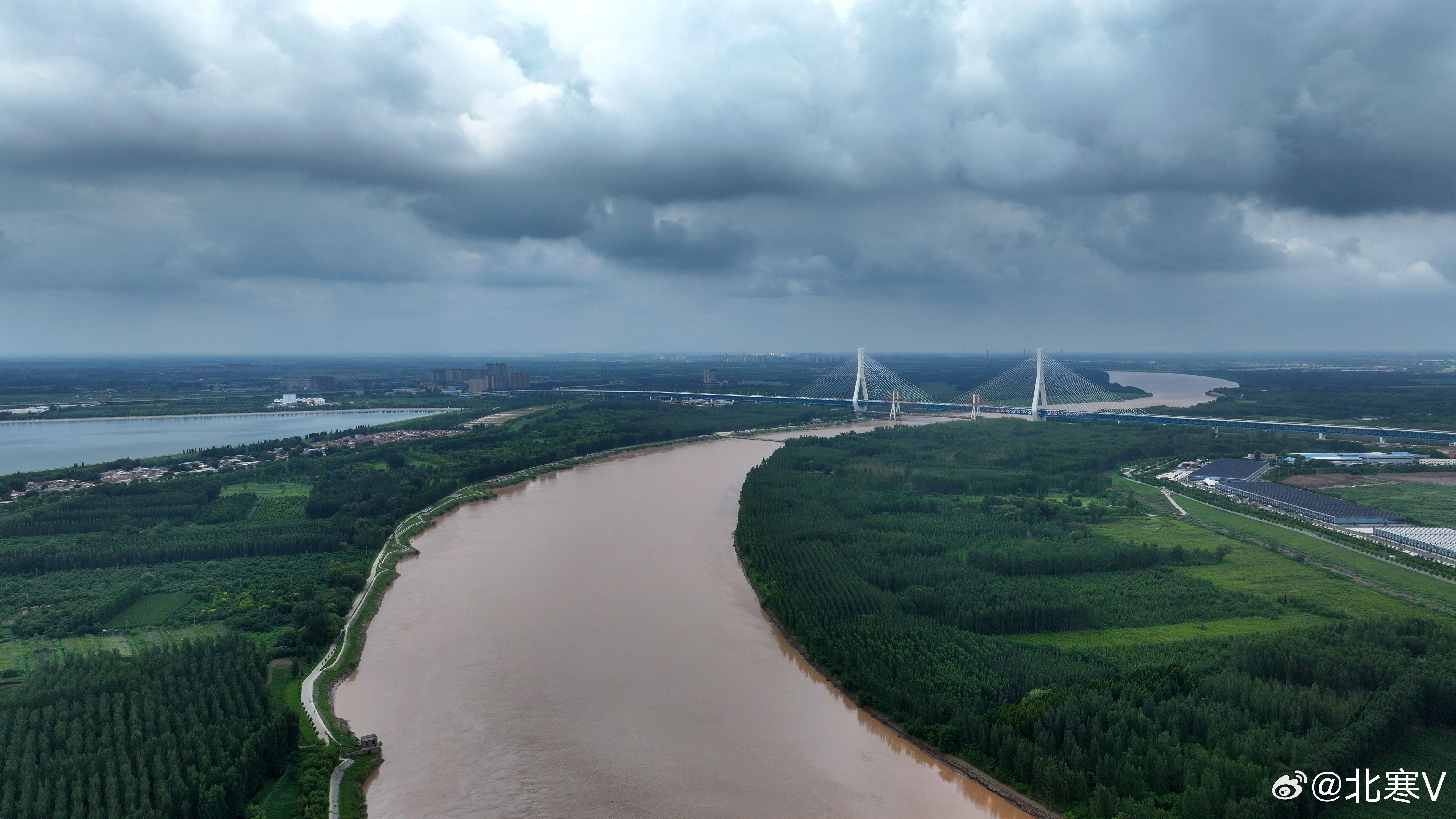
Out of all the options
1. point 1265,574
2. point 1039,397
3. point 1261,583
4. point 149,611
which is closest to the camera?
point 149,611

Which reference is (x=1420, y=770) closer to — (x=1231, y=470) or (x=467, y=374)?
(x=1231, y=470)

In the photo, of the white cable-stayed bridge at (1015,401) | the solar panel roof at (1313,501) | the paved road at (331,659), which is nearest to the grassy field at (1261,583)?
the solar panel roof at (1313,501)

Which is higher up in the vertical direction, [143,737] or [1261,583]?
[1261,583]

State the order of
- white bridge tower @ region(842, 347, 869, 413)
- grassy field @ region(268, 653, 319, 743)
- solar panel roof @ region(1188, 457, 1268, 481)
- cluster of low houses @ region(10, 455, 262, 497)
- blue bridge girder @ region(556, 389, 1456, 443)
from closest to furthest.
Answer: grassy field @ region(268, 653, 319, 743) → cluster of low houses @ region(10, 455, 262, 497) → solar panel roof @ region(1188, 457, 1268, 481) → blue bridge girder @ region(556, 389, 1456, 443) → white bridge tower @ region(842, 347, 869, 413)

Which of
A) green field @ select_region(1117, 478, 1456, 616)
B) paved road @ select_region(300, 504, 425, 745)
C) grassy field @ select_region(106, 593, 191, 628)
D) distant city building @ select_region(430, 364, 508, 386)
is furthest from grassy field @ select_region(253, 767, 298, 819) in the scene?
distant city building @ select_region(430, 364, 508, 386)

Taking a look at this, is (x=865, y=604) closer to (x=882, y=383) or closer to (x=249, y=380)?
(x=882, y=383)

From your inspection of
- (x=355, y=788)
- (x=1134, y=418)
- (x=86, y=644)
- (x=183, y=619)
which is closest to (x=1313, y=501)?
(x=1134, y=418)

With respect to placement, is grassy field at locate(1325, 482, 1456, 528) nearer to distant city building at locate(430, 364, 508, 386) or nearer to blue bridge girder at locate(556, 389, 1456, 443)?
blue bridge girder at locate(556, 389, 1456, 443)
